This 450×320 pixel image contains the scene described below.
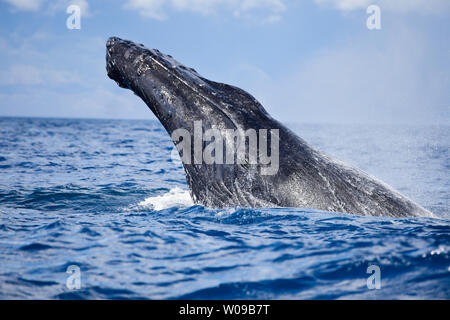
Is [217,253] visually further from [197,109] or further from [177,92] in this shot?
[177,92]

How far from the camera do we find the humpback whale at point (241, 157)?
20.4 ft

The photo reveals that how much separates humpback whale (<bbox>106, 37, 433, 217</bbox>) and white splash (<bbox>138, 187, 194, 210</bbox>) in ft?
6.77

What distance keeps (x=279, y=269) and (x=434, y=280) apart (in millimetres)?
1536

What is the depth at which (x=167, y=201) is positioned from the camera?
30.8 feet

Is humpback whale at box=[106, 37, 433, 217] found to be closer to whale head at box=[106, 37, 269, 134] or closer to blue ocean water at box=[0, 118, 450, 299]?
whale head at box=[106, 37, 269, 134]

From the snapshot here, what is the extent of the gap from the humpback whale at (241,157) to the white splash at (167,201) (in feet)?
6.77

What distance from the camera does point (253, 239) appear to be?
5.84 meters

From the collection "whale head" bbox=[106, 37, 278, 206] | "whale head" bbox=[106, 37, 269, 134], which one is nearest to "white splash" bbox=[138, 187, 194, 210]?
"whale head" bbox=[106, 37, 278, 206]

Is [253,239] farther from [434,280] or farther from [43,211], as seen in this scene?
[43,211]

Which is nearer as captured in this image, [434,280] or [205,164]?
[434,280]

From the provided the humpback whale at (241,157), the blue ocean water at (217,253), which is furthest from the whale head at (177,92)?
the blue ocean water at (217,253)

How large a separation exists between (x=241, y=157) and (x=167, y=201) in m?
3.52
